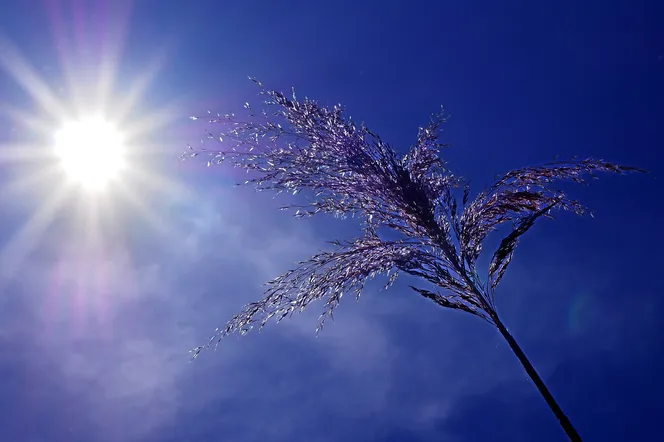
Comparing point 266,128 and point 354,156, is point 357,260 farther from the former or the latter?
point 266,128

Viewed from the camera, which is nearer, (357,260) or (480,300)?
(480,300)

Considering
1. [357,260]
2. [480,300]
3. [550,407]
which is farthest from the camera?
[357,260]

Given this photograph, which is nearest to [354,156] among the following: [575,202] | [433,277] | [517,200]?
[433,277]

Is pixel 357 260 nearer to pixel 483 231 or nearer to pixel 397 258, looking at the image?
pixel 397 258

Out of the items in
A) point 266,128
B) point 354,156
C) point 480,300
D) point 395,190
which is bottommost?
point 480,300

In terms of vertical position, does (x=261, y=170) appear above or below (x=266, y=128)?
below

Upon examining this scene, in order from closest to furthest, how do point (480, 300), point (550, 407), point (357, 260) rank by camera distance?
point (550, 407)
point (480, 300)
point (357, 260)

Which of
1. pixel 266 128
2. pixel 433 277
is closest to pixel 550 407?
pixel 433 277
